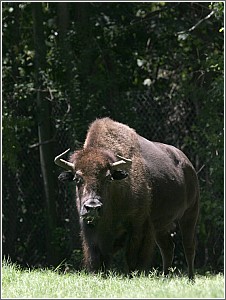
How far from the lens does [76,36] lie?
45.0 ft

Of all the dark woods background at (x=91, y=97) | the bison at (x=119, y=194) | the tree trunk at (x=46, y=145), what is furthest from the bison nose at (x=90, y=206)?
the tree trunk at (x=46, y=145)

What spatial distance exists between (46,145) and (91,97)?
1.25 meters

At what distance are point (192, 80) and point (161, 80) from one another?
0.78 metres

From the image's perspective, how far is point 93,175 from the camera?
8.21 meters

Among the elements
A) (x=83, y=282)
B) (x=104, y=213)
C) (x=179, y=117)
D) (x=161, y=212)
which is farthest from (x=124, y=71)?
(x=83, y=282)

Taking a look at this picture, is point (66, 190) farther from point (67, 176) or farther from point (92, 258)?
point (92, 258)

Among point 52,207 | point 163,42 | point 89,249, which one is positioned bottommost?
point 52,207

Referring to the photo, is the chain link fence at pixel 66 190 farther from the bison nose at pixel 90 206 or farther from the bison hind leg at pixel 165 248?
the bison nose at pixel 90 206

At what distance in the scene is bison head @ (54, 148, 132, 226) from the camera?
7.88 m

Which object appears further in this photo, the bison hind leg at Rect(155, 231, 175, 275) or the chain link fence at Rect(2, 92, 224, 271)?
the chain link fence at Rect(2, 92, 224, 271)

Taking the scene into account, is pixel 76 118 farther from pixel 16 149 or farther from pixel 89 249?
pixel 89 249

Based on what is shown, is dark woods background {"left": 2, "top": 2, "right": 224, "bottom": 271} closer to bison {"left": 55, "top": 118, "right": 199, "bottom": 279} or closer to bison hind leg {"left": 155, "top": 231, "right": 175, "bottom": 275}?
bison hind leg {"left": 155, "top": 231, "right": 175, "bottom": 275}

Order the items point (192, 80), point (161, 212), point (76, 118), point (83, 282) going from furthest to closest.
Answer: point (192, 80) < point (76, 118) < point (161, 212) < point (83, 282)

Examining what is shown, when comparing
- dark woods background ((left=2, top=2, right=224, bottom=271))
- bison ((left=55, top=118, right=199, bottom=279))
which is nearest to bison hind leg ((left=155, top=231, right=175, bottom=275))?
bison ((left=55, top=118, right=199, bottom=279))
